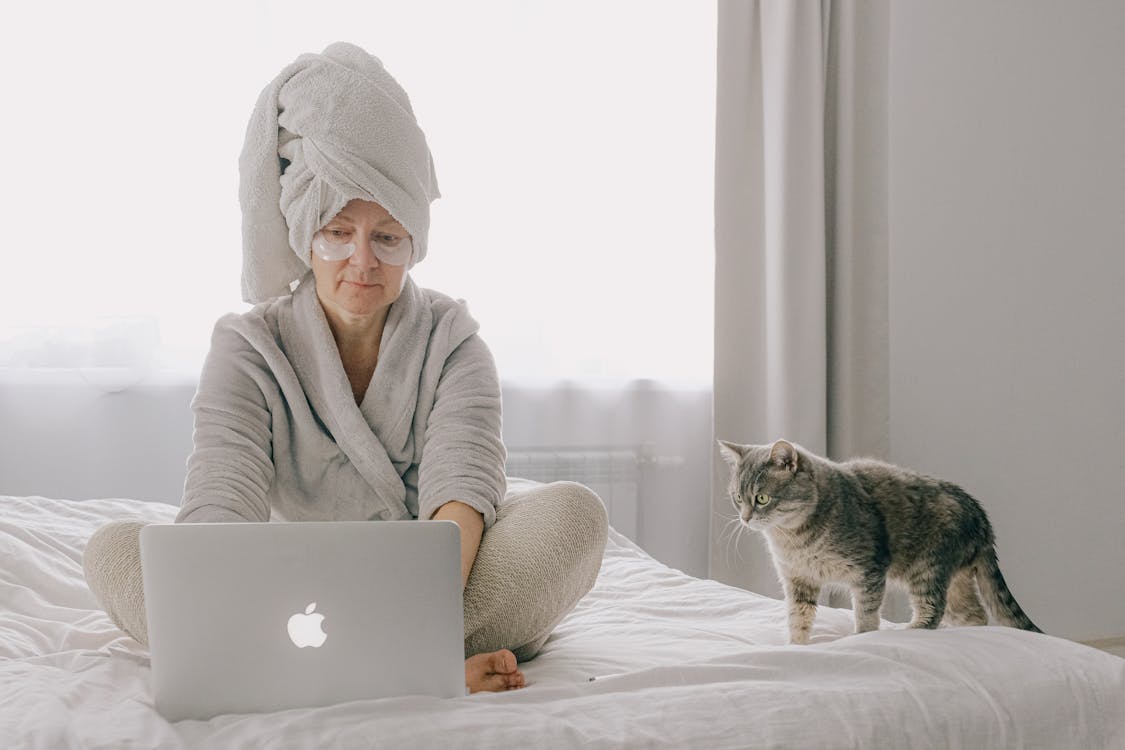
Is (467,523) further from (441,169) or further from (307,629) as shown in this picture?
(441,169)

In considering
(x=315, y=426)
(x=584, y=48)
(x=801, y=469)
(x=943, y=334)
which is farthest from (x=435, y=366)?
(x=943, y=334)

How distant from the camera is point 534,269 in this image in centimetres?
296

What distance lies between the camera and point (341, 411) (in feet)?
4.65

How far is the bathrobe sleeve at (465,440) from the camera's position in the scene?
4.31ft

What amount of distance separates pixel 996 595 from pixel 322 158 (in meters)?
1.07

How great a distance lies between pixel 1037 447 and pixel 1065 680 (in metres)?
2.68

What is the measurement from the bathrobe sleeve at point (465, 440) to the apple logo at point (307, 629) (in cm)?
40

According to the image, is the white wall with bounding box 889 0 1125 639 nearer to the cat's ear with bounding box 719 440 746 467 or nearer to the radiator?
the radiator

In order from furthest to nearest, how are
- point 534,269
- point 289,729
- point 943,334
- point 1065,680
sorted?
1. point 943,334
2. point 534,269
3. point 1065,680
4. point 289,729

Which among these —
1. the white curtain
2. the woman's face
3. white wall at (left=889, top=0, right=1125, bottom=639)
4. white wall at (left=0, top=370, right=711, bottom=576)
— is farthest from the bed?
white wall at (left=889, top=0, right=1125, bottom=639)

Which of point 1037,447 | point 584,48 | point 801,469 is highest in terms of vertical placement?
point 584,48

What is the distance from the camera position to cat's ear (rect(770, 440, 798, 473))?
1.42 metres

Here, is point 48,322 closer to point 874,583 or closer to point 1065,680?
point 874,583

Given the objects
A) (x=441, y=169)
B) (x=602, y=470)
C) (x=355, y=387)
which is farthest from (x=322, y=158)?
(x=602, y=470)
